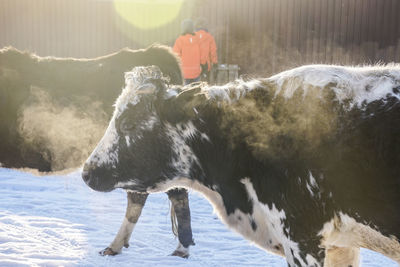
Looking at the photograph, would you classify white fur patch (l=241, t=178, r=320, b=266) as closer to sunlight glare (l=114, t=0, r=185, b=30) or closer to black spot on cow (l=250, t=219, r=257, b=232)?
black spot on cow (l=250, t=219, r=257, b=232)

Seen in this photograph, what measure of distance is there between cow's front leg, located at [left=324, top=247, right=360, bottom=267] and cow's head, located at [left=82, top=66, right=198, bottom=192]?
1.07 m

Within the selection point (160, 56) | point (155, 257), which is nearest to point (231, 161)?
point (155, 257)

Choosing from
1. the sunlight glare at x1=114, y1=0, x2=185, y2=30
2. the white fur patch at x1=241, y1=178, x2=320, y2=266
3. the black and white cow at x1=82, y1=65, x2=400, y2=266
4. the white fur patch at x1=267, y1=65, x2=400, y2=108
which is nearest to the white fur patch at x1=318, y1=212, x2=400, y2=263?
the black and white cow at x1=82, y1=65, x2=400, y2=266

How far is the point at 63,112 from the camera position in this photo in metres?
4.97

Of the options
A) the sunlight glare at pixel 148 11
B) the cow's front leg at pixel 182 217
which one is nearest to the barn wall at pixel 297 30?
the sunlight glare at pixel 148 11

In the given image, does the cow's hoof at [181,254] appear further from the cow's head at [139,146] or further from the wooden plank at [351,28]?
the wooden plank at [351,28]

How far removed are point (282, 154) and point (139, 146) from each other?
3.30 feet

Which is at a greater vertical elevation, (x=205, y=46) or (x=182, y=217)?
(x=205, y=46)

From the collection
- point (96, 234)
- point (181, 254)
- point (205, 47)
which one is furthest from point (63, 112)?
point (205, 47)

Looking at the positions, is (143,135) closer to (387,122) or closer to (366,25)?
(387,122)

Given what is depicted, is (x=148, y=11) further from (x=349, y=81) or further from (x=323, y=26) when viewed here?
(x=349, y=81)

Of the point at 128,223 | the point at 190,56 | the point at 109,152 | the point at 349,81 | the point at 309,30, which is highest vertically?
the point at 349,81

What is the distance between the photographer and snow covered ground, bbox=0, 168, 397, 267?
4.59 m

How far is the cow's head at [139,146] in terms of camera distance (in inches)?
122
